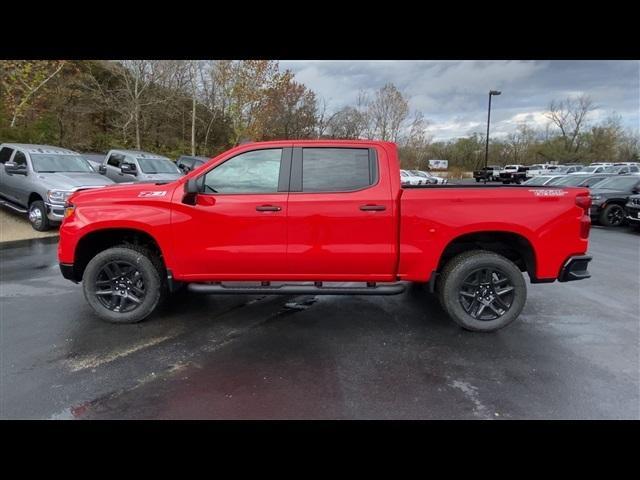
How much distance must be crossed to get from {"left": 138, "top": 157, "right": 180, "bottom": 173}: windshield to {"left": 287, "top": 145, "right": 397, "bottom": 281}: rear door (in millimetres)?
10148

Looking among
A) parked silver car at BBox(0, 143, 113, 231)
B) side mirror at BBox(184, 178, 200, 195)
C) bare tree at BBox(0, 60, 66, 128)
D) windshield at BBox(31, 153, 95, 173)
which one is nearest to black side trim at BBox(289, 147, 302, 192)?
side mirror at BBox(184, 178, 200, 195)

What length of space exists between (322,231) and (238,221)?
0.87 m

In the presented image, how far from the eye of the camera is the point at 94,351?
3762mm

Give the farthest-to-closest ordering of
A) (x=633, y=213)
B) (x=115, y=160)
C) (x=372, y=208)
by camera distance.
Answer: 1. (x=115, y=160)
2. (x=633, y=213)
3. (x=372, y=208)

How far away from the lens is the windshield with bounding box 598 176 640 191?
42.1 ft

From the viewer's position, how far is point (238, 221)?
4.10 metres

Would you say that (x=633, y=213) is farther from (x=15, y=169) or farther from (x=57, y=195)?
Result: (x=15, y=169)

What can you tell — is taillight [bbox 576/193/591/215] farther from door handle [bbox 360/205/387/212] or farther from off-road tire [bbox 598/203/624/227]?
off-road tire [bbox 598/203/624/227]

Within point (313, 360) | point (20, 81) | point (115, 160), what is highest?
point (20, 81)

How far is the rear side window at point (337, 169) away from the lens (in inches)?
165

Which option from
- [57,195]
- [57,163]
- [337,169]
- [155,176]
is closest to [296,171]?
[337,169]

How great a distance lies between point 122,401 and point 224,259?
5.35ft

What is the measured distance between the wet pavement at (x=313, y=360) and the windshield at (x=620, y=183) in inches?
376
